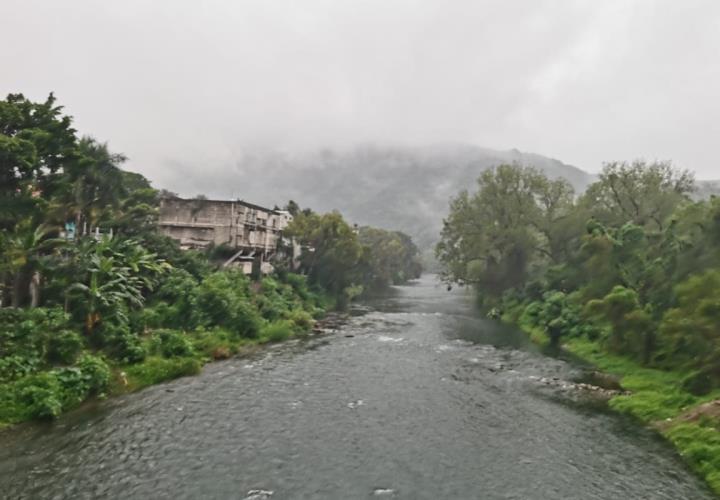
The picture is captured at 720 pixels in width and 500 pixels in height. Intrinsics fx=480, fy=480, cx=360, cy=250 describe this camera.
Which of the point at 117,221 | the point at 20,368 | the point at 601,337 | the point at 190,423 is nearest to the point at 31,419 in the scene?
the point at 20,368

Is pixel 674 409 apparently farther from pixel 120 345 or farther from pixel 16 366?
pixel 16 366

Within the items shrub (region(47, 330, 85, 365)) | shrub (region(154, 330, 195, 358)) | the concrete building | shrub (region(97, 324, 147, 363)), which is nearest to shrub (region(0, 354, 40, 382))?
shrub (region(47, 330, 85, 365))

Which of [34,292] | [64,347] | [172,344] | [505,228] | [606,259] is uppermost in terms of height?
[505,228]

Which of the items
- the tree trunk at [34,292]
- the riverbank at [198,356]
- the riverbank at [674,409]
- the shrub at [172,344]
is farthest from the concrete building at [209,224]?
the riverbank at [674,409]

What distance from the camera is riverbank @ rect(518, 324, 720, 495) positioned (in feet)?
69.4

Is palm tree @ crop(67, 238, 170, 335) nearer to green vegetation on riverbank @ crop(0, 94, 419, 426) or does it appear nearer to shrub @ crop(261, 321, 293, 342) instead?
green vegetation on riverbank @ crop(0, 94, 419, 426)

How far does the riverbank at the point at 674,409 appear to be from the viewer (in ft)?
69.4

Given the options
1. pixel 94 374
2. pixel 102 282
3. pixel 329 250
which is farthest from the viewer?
pixel 329 250

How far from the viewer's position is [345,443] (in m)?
22.9

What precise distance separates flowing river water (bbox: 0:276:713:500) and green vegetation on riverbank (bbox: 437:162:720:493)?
3798 mm

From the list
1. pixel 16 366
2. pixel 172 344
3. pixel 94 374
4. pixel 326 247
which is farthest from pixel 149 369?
pixel 326 247

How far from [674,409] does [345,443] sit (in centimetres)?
1884

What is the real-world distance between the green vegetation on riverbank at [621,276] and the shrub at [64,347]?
33.9 m

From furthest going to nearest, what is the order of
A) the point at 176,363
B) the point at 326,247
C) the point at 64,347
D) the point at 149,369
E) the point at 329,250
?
the point at 326,247
the point at 329,250
the point at 176,363
the point at 149,369
the point at 64,347
